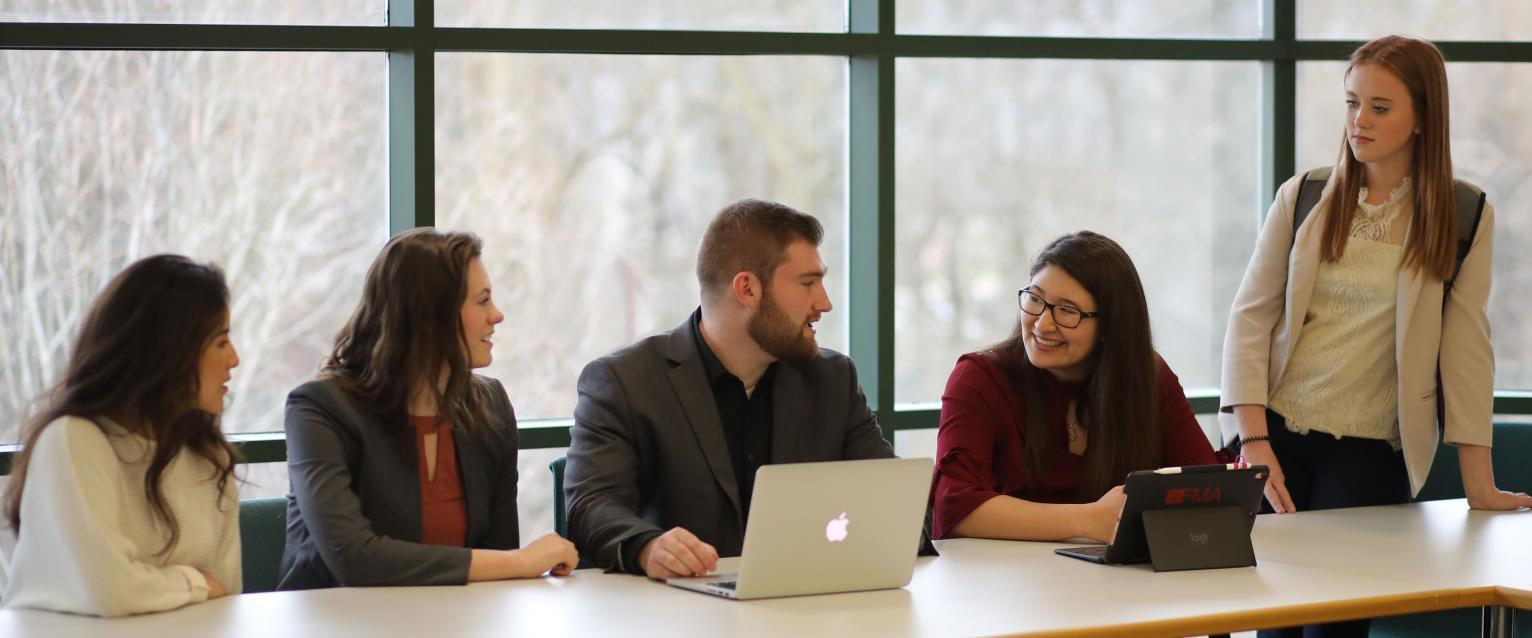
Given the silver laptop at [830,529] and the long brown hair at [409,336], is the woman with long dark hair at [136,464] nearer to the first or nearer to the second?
the long brown hair at [409,336]

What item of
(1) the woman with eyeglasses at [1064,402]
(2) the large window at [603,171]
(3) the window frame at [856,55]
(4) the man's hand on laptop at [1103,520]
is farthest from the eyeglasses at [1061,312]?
(2) the large window at [603,171]

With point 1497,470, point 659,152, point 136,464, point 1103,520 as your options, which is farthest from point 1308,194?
point 136,464

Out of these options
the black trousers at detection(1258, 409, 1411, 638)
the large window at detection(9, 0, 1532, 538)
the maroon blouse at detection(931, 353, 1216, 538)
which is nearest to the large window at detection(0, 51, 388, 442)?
the large window at detection(9, 0, 1532, 538)

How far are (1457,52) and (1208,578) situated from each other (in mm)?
2763

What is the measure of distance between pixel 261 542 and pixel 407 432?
0.41m

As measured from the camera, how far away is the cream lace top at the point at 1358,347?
→ 326 cm

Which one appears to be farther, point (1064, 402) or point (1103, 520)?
point (1064, 402)

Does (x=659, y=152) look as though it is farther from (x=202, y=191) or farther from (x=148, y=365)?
(x=148, y=365)

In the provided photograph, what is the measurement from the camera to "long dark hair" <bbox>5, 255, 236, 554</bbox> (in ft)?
7.41

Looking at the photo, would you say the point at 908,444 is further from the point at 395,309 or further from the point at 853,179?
the point at 395,309

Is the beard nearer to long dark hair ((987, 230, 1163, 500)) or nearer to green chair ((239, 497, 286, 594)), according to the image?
long dark hair ((987, 230, 1163, 500))

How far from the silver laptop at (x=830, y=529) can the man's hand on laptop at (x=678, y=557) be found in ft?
0.15

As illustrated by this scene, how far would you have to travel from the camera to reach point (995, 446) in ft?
10.0

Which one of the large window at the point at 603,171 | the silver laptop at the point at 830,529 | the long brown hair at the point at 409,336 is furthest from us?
the large window at the point at 603,171
